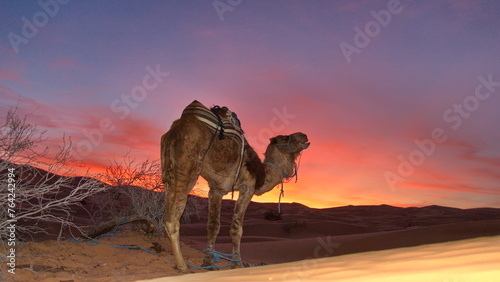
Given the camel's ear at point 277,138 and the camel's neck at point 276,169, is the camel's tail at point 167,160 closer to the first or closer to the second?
the camel's neck at point 276,169

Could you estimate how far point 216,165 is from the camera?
7484 millimetres

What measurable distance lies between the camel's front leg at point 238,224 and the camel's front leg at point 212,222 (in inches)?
13.2

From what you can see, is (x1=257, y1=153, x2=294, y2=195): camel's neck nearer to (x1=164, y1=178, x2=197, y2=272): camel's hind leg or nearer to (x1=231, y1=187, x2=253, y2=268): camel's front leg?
(x1=231, y1=187, x2=253, y2=268): camel's front leg

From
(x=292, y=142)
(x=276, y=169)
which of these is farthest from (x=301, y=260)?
(x=292, y=142)

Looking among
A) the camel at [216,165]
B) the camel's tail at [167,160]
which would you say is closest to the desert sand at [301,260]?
the camel at [216,165]

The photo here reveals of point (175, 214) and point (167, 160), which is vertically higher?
point (167, 160)

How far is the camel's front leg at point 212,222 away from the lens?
782 cm

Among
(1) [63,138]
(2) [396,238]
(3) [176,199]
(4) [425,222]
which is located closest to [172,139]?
(3) [176,199]

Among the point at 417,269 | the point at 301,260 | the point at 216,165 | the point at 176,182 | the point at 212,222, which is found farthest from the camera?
the point at 212,222

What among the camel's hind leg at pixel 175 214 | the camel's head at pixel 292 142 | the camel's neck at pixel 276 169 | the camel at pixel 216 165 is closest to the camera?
the camel's hind leg at pixel 175 214

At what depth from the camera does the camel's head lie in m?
9.08

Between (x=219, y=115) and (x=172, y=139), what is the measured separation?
1.19 m

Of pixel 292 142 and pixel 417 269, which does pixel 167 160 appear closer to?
pixel 292 142

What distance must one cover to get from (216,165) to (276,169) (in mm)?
1829
